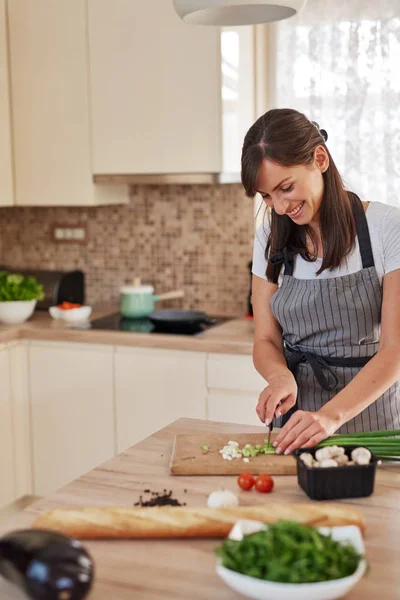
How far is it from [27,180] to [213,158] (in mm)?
935

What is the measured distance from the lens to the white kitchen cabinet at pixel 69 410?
360cm

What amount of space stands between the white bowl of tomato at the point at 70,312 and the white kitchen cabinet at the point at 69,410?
18 centimetres

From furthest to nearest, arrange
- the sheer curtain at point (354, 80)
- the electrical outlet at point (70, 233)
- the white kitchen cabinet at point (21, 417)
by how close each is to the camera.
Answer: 1. the electrical outlet at point (70, 233)
2. the white kitchen cabinet at point (21, 417)
3. the sheer curtain at point (354, 80)

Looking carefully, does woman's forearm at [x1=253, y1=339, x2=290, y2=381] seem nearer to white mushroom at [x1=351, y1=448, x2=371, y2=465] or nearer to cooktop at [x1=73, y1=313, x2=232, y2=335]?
white mushroom at [x1=351, y1=448, x2=371, y2=465]

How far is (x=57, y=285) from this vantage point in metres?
4.01

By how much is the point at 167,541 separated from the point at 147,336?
1985 millimetres

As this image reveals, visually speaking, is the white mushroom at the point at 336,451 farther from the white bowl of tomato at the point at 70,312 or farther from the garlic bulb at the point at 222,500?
the white bowl of tomato at the point at 70,312

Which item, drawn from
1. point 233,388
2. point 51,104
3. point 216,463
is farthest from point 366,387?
point 51,104

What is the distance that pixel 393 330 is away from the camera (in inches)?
83.0

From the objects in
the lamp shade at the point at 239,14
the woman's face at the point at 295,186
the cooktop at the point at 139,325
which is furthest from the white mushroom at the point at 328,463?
the cooktop at the point at 139,325

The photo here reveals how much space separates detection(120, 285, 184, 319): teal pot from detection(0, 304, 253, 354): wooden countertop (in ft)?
0.96

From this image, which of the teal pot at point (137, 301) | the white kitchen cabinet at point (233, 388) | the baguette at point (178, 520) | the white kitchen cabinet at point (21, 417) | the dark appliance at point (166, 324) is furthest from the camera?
the teal pot at point (137, 301)

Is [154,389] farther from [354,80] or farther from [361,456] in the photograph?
[361,456]

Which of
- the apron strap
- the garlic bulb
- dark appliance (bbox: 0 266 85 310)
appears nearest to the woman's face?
the apron strap
